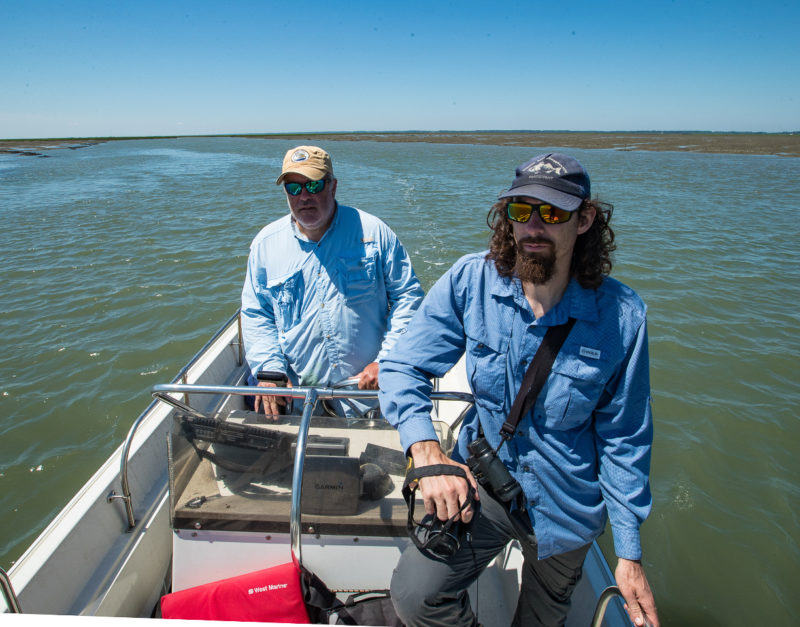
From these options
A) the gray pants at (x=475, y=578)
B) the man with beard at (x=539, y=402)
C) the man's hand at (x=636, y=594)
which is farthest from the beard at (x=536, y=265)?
the man's hand at (x=636, y=594)

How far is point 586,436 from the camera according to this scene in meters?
1.62

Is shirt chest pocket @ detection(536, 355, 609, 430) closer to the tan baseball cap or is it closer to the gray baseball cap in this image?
the gray baseball cap

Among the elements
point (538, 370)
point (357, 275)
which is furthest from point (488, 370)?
point (357, 275)

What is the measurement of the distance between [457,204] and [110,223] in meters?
11.9

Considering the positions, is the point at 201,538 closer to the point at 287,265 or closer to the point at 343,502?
the point at 343,502

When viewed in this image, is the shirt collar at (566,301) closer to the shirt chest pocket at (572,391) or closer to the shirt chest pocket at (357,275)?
the shirt chest pocket at (572,391)

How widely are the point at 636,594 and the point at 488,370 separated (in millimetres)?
862

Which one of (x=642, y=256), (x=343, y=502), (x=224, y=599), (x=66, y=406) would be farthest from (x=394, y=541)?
(x=642, y=256)

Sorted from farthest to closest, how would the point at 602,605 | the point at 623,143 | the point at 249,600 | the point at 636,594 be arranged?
1. the point at 623,143
2. the point at 249,600
3. the point at 636,594
4. the point at 602,605

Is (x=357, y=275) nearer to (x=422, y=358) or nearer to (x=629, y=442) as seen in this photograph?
(x=422, y=358)

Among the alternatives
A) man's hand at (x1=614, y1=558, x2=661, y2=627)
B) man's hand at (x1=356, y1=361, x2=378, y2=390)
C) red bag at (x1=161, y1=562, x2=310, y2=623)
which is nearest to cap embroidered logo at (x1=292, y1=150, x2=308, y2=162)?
man's hand at (x1=356, y1=361, x2=378, y2=390)

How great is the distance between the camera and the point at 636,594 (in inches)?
58.7

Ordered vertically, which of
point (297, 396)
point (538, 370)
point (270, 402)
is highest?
point (538, 370)

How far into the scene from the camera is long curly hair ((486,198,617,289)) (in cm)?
159
